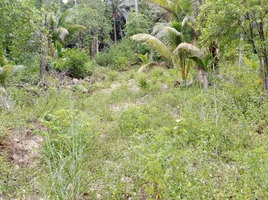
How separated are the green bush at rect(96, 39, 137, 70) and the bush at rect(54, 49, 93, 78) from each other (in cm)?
294

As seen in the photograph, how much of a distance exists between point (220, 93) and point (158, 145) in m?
3.34

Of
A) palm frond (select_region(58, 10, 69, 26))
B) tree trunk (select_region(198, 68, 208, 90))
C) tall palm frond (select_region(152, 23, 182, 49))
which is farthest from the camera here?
palm frond (select_region(58, 10, 69, 26))

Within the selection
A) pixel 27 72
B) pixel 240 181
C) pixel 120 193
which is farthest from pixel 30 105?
pixel 240 181

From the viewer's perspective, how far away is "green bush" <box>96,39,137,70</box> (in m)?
13.4

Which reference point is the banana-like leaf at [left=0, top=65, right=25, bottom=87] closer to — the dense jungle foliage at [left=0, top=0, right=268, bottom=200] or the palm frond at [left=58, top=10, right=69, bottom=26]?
the dense jungle foliage at [left=0, top=0, right=268, bottom=200]

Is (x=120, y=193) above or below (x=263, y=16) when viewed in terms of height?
below

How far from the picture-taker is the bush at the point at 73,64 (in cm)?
993

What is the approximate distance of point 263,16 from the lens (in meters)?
5.01

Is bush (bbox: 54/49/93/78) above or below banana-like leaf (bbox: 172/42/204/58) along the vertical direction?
below

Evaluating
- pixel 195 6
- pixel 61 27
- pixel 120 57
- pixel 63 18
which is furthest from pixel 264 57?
pixel 63 18

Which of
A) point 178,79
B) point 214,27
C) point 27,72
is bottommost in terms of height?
point 178,79

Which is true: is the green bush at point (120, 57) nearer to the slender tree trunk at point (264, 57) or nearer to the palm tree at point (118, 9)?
the palm tree at point (118, 9)

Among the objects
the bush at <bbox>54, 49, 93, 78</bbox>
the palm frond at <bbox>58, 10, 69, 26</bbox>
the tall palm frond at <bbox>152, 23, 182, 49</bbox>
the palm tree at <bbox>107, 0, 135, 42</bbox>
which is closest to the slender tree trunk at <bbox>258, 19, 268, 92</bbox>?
the tall palm frond at <bbox>152, 23, 182, 49</bbox>

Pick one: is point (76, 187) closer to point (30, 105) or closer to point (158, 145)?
point (158, 145)
